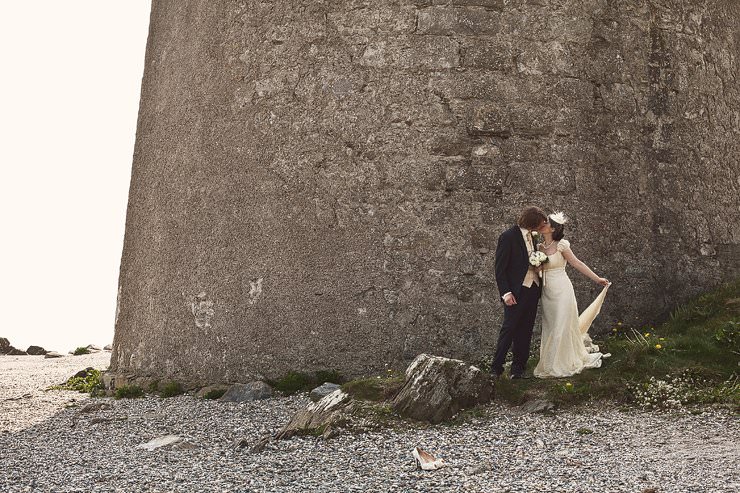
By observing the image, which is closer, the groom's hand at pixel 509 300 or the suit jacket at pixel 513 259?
the groom's hand at pixel 509 300

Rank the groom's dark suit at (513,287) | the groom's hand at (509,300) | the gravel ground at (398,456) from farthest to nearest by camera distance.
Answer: the groom's dark suit at (513,287), the groom's hand at (509,300), the gravel ground at (398,456)

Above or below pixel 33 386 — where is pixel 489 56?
above

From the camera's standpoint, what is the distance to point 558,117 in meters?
10.2

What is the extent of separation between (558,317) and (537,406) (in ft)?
3.81

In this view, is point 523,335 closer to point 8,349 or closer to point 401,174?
point 401,174

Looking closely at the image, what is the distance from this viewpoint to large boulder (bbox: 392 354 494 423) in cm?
756

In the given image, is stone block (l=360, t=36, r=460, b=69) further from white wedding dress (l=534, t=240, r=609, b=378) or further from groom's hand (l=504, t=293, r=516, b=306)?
groom's hand (l=504, t=293, r=516, b=306)

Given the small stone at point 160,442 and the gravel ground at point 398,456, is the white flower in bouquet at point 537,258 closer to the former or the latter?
the gravel ground at point 398,456

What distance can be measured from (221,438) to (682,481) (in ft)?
12.7

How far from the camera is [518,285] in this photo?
8461 millimetres

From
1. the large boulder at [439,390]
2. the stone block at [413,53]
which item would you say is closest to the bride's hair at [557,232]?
the large boulder at [439,390]

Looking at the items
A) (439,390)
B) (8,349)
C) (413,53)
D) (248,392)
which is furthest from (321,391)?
(8,349)

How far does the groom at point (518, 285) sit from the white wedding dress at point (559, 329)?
19 cm

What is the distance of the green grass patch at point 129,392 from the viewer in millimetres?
10531
